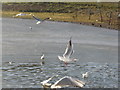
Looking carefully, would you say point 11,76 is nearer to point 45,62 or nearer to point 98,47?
point 45,62

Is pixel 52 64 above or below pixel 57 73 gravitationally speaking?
above

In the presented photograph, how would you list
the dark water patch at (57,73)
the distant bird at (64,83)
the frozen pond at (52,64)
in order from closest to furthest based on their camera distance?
the distant bird at (64,83) < the dark water patch at (57,73) < the frozen pond at (52,64)

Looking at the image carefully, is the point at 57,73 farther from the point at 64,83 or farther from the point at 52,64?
the point at 64,83

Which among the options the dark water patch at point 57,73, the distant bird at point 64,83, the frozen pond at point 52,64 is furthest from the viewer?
the frozen pond at point 52,64

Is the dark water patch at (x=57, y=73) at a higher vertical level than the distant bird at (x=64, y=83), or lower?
lower

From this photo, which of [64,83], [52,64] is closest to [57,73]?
[52,64]

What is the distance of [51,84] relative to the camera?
85.3 feet

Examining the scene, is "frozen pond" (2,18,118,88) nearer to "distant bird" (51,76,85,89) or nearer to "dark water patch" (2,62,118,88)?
"dark water patch" (2,62,118,88)

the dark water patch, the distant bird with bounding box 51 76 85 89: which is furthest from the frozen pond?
the distant bird with bounding box 51 76 85 89

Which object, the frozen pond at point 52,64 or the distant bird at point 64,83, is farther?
the frozen pond at point 52,64

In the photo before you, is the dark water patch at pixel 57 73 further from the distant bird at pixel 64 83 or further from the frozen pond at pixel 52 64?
the distant bird at pixel 64 83

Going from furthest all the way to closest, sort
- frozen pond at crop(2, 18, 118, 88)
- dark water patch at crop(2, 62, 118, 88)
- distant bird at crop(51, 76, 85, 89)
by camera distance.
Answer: frozen pond at crop(2, 18, 118, 88), dark water patch at crop(2, 62, 118, 88), distant bird at crop(51, 76, 85, 89)

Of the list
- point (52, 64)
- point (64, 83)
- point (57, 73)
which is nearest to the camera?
point (64, 83)

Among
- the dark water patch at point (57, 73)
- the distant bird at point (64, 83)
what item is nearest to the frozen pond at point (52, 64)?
the dark water patch at point (57, 73)
